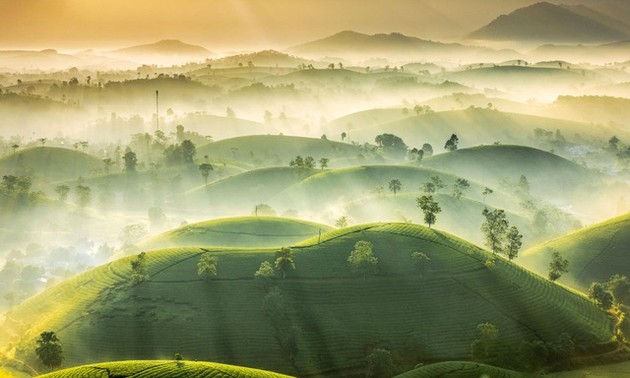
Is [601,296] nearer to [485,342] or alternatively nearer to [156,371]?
[485,342]

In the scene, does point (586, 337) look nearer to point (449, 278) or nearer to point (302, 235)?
point (449, 278)

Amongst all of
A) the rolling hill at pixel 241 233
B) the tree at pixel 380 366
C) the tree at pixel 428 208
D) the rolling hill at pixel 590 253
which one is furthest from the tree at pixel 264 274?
the rolling hill at pixel 590 253

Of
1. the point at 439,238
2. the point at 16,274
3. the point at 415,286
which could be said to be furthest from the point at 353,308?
the point at 16,274

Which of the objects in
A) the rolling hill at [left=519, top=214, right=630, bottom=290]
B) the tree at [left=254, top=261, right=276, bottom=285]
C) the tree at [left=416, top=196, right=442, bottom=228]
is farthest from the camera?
the rolling hill at [left=519, top=214, right=630, bottom=290]

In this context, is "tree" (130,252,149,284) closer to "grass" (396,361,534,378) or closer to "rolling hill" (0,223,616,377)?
"rolling hill" (0,223,616,377)

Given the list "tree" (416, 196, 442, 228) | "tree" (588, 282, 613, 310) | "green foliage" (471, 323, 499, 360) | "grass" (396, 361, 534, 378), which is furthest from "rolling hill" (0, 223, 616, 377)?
"grass" (396, 361, 534, 378)

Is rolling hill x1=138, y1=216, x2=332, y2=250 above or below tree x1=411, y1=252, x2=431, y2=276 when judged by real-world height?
above

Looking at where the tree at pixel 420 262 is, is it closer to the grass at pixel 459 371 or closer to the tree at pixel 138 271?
the grass at pixel 459 371
